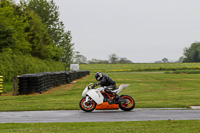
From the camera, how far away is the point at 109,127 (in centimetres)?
874

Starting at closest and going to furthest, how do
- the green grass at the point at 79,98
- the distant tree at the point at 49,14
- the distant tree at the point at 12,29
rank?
the green grass at the point at 79,98
the distant tree at the point at 12,29
the distant tree at the point at 49,14

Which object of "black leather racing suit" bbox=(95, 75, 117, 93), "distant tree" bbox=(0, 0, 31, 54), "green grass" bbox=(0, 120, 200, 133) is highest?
"distant tree" bbox=(0, 0, 31, 54)

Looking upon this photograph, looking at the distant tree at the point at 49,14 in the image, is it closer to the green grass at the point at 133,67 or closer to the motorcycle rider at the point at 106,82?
the green grass at the point at 133,67

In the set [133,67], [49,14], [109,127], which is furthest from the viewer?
[133,67]

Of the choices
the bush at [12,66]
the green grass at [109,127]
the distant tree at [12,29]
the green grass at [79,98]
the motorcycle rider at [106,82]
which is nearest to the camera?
the green grass at [109,127]

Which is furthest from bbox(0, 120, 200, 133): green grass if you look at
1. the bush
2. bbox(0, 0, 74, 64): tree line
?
bbox(0, 0, 74, 64): tree line

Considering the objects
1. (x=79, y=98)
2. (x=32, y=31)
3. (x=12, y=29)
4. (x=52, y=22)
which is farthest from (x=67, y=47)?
(x=79, y=98)

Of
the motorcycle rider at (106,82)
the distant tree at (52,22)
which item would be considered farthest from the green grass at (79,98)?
the distant tree at (52,22)

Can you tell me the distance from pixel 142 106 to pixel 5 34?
27.2 meters

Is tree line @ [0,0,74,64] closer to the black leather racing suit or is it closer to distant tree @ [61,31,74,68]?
distant tree @ [61,31,74,68]

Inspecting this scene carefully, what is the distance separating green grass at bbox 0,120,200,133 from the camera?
322 inches

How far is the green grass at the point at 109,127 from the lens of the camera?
8178 mm

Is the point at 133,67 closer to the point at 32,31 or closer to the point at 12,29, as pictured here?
the point at 32,31

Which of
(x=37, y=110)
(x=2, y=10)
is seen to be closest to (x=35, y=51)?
(x=2, y=10)
